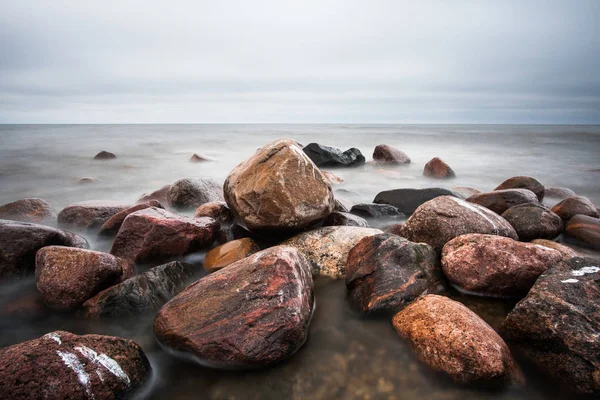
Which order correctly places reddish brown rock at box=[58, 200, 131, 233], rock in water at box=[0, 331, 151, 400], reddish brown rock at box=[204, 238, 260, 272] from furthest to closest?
reddish brown rock at box=[58, 200, 131, 233] < reddish brown rock at box=[204, 238, 260, 272] < rock in water at box=[0, 331, 151, 400]

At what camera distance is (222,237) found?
488 cm

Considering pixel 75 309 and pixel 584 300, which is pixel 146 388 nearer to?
pixel 75 309

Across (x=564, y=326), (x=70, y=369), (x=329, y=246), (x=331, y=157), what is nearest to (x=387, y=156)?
(x=331, y=157)

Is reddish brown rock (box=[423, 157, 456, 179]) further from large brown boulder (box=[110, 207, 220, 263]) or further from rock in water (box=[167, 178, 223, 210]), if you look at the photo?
large brown boulder (box=[110, 207, 220, 263])

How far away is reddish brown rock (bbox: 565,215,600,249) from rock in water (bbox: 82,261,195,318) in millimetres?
5356

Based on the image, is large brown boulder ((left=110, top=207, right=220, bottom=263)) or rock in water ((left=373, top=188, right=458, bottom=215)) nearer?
large brown boulder ((left=110, top=207, right=220, bottom=263))

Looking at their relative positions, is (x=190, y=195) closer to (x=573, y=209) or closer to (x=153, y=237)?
(x=153, y=237)

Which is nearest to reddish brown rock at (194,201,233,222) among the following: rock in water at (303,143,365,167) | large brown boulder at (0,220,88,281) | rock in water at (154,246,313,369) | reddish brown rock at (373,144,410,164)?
large brown boulder at (0,220,88,281)

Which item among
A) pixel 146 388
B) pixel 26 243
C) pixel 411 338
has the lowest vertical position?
pixel 146 388

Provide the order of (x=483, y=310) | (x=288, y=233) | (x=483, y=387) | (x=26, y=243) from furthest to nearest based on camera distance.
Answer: (x=288, y=233) → (x=26, y=243) → (x=483, y=310) → (x=483, y=387)

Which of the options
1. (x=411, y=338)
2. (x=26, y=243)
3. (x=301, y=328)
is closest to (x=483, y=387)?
(x=411, y=338)

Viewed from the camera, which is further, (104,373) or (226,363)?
(226,363)

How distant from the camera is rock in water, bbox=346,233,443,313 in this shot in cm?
322

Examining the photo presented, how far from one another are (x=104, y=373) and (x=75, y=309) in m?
1.35
